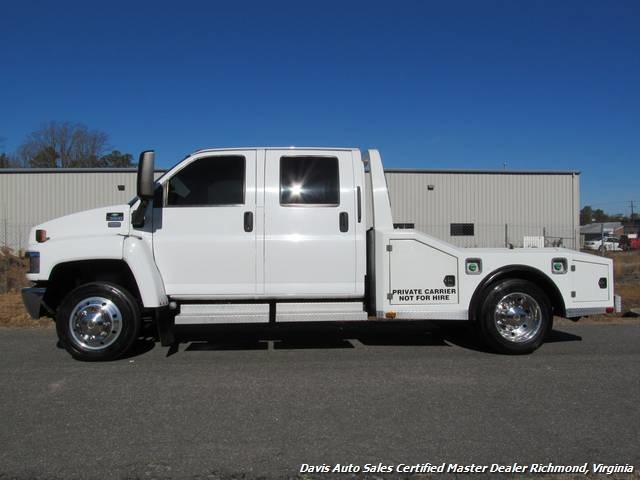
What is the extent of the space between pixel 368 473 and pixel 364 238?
132 inches

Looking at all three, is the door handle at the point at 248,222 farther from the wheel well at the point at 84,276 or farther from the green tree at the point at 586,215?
the green tree at the point at 586,215

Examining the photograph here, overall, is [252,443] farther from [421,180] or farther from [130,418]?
[421,180]

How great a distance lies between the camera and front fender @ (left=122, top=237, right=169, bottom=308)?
19.5ft

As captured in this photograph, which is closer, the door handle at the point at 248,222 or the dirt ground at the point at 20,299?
the door handle at the point at 248,222

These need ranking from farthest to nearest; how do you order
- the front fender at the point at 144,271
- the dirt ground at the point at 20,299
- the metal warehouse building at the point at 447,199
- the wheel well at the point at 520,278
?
the metal warehouse building at the point at 447,199 < the dirt ground at the point at 20,299 < the wheel well at the point at 520,278 < the front fender at the point at 144,271

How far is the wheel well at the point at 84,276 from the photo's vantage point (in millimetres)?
6207

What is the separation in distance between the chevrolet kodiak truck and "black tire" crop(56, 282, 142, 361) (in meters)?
0.03

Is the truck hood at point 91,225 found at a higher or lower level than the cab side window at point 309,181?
lower

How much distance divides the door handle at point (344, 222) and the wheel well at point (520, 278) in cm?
169

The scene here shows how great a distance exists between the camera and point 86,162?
5650 centimetres

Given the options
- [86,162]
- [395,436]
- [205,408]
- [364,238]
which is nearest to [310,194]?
[364,238]

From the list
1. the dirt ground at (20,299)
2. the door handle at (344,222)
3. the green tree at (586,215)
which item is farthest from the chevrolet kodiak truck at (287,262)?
the green tree at (586,215)

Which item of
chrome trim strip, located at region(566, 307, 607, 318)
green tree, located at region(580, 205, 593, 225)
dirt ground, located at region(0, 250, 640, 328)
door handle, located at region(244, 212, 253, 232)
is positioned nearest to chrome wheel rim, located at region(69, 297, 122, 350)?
door handle, located at region(244, 212, 253, 232)

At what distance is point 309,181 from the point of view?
6477 mm
